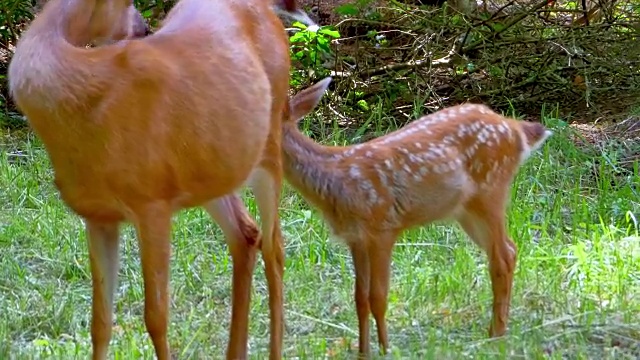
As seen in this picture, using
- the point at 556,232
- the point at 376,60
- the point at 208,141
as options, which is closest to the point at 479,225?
the point at 556,232

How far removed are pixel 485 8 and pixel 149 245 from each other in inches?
255

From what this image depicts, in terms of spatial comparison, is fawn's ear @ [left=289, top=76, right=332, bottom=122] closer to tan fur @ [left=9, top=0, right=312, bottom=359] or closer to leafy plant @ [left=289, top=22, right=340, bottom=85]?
tan fur @ [left=9, top=0, right=312, bottom=359]

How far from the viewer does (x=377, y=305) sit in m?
4.19

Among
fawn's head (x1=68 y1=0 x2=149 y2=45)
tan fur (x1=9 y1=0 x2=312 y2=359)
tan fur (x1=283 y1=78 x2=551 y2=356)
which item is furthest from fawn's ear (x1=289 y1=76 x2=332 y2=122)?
fawn's head (x1=68 y1=0 x2=149 y2=45)

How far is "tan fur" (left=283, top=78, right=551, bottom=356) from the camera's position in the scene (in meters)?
4.38

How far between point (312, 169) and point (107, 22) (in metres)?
1.34

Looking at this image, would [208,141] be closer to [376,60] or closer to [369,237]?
[369,237]

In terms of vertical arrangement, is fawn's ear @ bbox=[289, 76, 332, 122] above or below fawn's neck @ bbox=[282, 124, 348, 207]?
above

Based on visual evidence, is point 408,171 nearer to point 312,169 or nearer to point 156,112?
point 312,169

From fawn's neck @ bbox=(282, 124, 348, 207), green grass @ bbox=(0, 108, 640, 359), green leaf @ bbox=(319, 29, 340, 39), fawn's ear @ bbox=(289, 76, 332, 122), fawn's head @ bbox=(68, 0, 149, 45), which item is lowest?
green grass @ bbox=(0, 108, 640, 359)

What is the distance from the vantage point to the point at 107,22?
3447 millimetres

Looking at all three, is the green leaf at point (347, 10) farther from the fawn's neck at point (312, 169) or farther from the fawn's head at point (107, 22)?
the fawn's head at point (107, 22)

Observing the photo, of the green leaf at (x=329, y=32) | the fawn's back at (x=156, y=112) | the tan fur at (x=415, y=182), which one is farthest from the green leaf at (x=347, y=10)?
the fawn's back at (x=156, y=112)

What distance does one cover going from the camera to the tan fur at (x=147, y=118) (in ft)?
10.4
